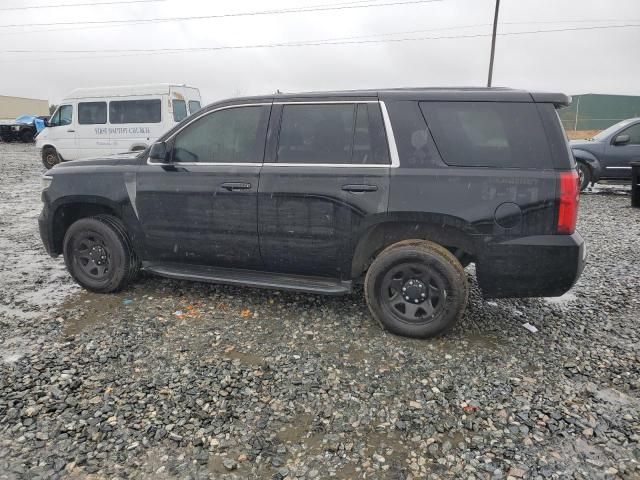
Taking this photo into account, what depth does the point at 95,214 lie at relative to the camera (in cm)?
459

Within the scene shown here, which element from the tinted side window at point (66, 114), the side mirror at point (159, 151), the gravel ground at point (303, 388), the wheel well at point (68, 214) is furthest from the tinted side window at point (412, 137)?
the tinted side window at point (66, 114)

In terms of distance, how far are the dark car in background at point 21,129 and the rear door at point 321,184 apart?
30.1 m

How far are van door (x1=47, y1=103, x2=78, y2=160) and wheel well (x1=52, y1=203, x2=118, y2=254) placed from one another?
12130 mm

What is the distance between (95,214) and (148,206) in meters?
0.77

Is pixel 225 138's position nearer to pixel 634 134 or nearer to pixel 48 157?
pixel 634 134

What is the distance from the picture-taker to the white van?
13.8 m

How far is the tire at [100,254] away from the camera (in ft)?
14.4

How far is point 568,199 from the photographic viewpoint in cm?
323

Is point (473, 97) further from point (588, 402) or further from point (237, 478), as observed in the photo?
point (237, 478)

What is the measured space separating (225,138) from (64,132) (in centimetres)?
1370

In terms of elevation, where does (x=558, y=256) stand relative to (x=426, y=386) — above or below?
above

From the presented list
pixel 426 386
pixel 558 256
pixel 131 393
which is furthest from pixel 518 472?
pixel 131 393

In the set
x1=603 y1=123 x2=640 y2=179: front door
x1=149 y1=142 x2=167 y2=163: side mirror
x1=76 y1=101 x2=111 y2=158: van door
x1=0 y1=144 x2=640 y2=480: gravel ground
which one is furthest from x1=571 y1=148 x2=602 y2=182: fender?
x1=76 y1=101 x2=111 y2=158: van door

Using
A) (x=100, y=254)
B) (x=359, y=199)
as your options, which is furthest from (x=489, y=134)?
(x=100, y=254)
